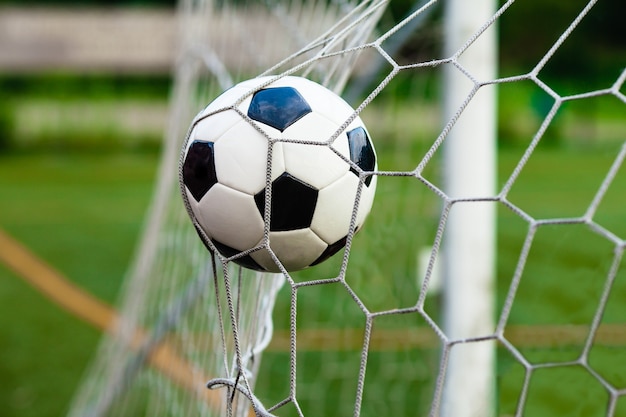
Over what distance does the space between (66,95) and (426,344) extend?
13.3m

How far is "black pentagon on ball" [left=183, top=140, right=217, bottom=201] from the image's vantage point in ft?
4.34

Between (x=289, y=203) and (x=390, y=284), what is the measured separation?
7.75 feet

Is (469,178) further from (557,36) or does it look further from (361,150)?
(557,36)

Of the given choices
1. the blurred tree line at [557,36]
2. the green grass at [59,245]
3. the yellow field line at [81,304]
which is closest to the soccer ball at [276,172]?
the yellow field line at [81,304]

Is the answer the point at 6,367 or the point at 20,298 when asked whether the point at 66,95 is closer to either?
the point at 20,298

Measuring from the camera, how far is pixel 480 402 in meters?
2.12

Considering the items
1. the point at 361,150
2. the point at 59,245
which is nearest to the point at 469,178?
the point at 361,150

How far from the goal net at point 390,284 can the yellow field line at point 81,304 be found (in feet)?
0.08

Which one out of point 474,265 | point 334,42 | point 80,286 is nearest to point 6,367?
point 80,286

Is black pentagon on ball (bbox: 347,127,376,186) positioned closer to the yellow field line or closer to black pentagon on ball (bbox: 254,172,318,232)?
black pentagon on ball (bbox: 254,172,318,232)

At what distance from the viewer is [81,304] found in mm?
5223

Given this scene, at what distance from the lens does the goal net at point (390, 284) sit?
1386 mm

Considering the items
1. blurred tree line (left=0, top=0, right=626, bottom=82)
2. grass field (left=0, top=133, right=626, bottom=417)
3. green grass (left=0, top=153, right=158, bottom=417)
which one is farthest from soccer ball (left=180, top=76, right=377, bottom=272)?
blurred tree line (left=0, top=0, right=626, bottom=82)

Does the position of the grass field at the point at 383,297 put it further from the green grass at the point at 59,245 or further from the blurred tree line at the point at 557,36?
the blurred tree line at the point at 557,36
